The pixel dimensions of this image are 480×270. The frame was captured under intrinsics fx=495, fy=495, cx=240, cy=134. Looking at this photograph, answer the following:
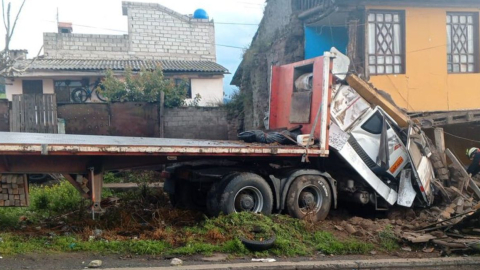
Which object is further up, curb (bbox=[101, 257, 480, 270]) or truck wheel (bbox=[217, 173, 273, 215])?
truck wheel (bbox=[217, 173, 273, 215])

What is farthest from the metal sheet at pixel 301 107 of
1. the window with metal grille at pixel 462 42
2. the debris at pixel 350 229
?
the window with metal grille at pixel 462 42

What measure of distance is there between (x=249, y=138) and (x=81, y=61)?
14976mm

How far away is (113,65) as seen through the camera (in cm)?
2072

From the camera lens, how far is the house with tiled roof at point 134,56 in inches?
790

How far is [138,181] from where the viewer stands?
1141 centimetres

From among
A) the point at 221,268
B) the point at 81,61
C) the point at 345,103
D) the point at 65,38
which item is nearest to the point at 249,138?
the point at 345,103

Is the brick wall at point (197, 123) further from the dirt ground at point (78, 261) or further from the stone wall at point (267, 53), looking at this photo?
the dirt ground at point (78, 261)

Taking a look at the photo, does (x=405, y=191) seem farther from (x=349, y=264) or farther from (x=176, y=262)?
(x=176, y=262)

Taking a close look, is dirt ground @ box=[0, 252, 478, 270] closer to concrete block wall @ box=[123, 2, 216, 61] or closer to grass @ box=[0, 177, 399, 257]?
grass @ box=[0, 177, 399, 257]

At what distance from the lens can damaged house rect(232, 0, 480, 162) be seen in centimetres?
1159

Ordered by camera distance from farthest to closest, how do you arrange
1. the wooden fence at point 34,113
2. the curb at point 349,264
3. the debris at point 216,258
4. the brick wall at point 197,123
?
the brick wall at point 197,123, the wooden fence at point 34,113, the debris at point 216,258, the curb at point 349,264

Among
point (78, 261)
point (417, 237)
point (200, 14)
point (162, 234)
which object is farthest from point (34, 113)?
point (200, 14)

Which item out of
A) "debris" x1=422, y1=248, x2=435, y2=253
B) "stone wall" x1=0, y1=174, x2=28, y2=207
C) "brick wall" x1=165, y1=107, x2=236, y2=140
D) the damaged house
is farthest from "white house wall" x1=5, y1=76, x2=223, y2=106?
"debris" x1=422, y1=248, x2=435, y2=253

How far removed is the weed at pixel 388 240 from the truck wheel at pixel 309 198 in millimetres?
1086
